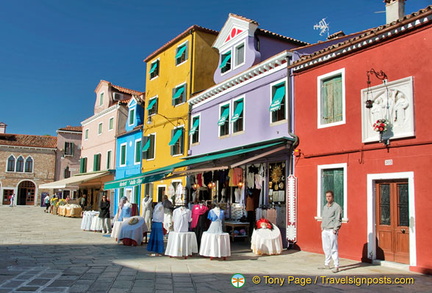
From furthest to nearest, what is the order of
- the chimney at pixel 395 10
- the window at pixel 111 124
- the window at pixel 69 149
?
the window at pixel 69 149 < the window at pixel 111 124 < the chimney at pixel 395 10

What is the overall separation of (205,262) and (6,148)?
46.0 m

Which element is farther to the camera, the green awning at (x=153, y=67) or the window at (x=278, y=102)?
the green awning at (x=153, y=67)

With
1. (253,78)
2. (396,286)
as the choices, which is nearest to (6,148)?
(253,78)

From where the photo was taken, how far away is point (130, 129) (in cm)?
2823

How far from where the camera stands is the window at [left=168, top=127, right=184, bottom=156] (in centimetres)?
2138

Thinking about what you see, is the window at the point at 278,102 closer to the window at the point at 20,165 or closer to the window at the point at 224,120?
the window at the point at 224,120

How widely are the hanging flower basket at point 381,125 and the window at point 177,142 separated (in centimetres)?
1260

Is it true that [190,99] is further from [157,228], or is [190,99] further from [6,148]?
[6,148]

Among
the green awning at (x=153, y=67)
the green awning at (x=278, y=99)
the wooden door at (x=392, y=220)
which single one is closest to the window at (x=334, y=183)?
the wooden door at (x=392, y=220)

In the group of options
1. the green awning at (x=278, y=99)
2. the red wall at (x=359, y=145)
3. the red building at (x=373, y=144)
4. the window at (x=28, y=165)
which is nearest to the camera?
the red wall at (x=359, y=145)

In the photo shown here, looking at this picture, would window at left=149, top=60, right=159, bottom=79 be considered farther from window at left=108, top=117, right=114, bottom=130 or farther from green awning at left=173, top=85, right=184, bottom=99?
window at left=108, top=117, right=114, bottom=130

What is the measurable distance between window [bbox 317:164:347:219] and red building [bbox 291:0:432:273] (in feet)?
0.10

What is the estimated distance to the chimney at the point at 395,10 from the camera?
12430 millimetres

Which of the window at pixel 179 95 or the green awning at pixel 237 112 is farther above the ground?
the window at pixel 179 95
